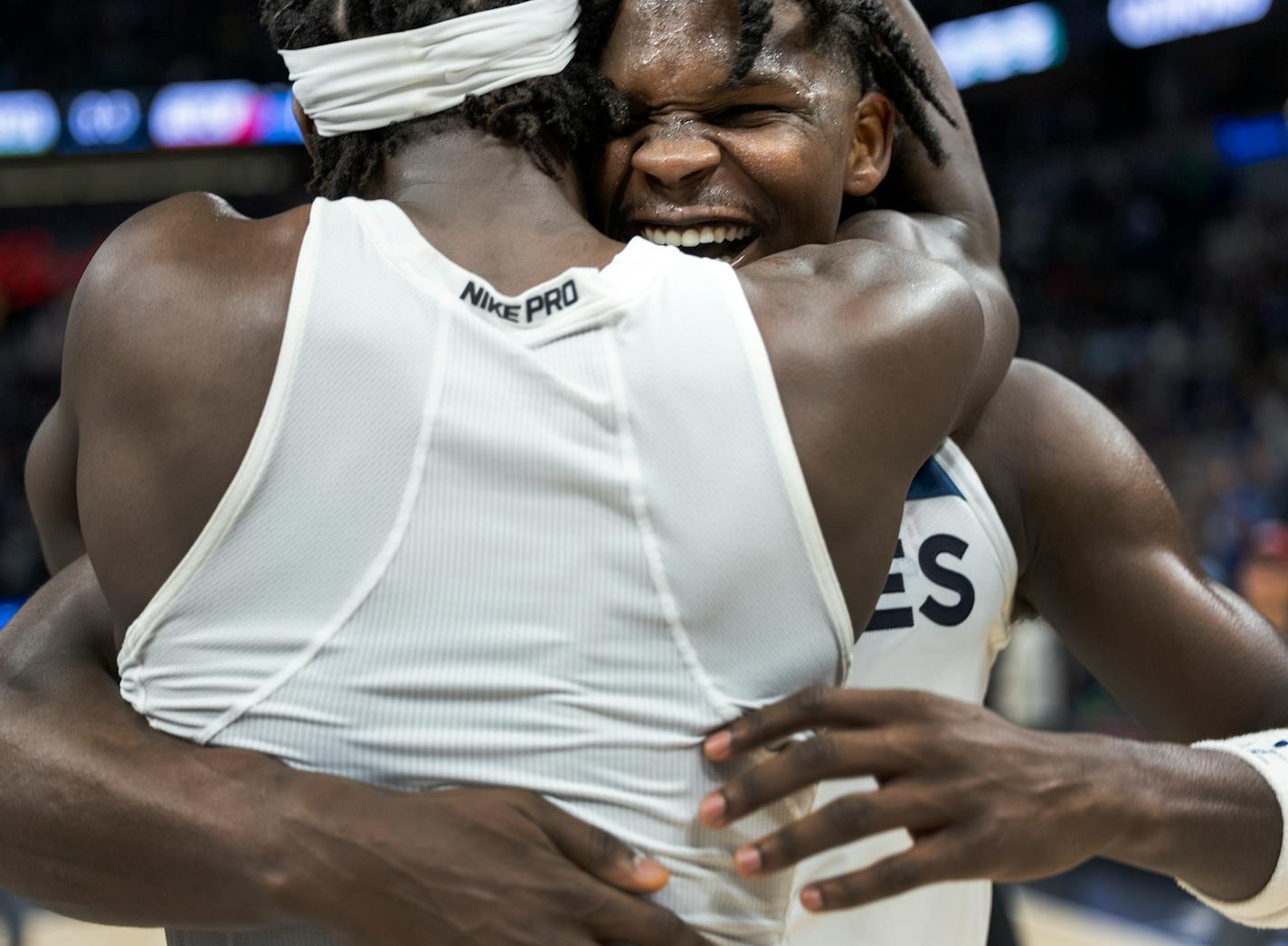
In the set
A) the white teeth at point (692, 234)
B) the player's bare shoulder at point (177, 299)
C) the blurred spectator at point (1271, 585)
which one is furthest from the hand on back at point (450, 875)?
the blurred spectator at point (1271, 585)

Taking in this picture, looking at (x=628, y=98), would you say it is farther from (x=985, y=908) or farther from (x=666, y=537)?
(x=985, y=908)

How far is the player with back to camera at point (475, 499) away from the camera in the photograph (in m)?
1.23

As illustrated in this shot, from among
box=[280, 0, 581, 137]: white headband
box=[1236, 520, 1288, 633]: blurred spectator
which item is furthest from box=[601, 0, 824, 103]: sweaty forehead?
box=[1236, 520, 1288, 633]: blurred spectator

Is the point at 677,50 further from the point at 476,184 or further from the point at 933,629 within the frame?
the point at 933,629

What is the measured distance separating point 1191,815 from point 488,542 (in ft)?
2.47

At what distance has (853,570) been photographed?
4.43 ft

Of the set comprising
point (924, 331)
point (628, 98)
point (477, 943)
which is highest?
point (628, 98)


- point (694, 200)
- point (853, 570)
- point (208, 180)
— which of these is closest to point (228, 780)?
point (853, 570)

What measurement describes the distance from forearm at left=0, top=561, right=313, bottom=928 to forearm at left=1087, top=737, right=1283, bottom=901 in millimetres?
747

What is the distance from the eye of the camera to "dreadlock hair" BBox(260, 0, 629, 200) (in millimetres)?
1392

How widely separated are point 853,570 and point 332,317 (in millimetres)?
531

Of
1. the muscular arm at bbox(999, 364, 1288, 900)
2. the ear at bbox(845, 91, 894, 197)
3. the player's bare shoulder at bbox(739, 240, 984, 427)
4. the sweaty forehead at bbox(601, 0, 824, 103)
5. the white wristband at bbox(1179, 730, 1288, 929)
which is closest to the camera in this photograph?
the player's bare shoulder at bbox(739, 240, 984, 427)

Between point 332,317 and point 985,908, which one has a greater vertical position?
point 332,317

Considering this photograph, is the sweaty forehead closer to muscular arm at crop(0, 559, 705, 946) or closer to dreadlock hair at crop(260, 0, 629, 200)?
dreadlock hair at crop(260, 0, 629, 200)
